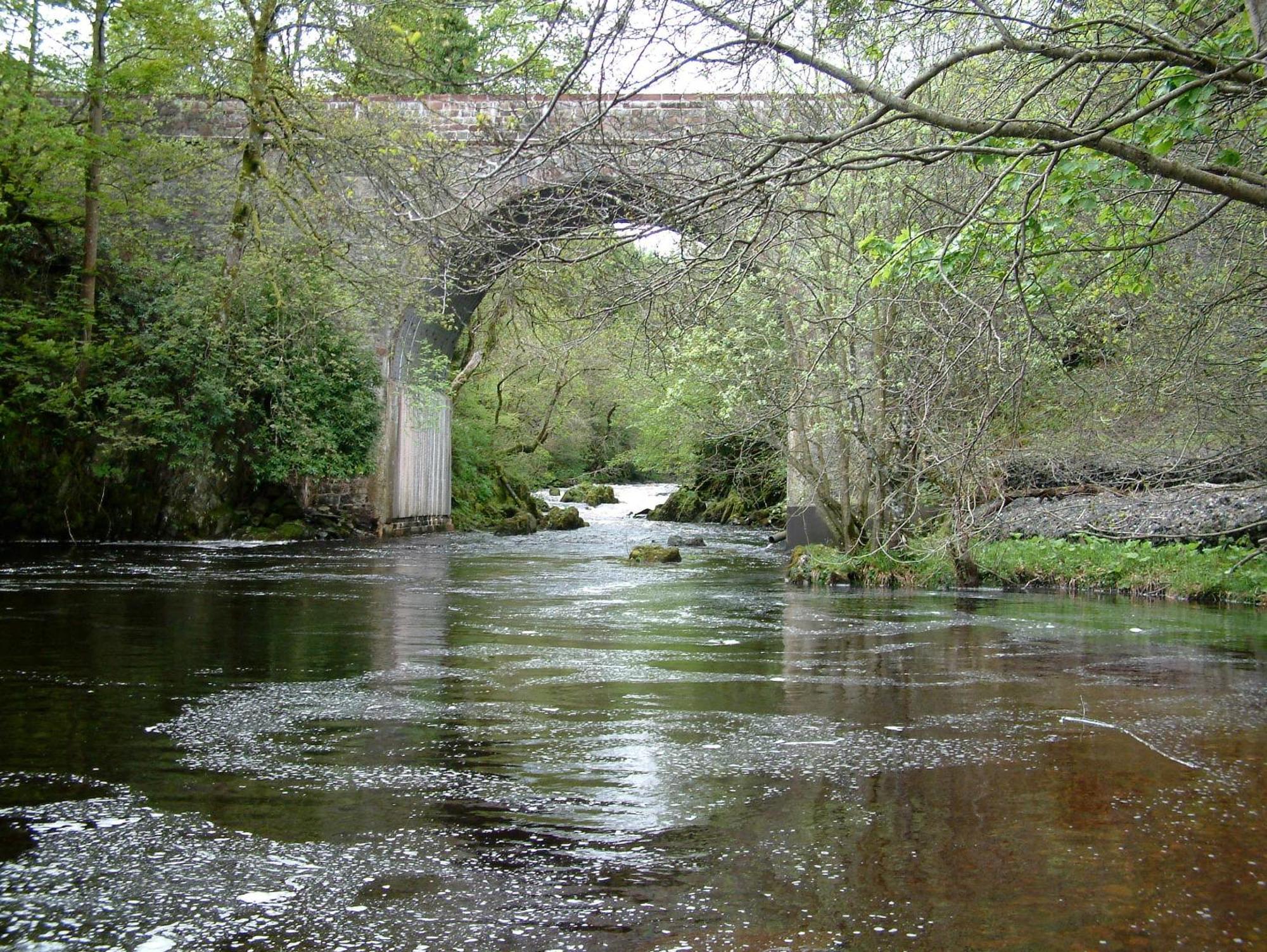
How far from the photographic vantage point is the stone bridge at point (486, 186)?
5.73 m

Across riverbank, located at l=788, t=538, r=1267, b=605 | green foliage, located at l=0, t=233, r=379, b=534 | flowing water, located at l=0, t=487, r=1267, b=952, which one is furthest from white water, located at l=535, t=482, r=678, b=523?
flowing water, located at l=0, t=487, r=1267, b=952

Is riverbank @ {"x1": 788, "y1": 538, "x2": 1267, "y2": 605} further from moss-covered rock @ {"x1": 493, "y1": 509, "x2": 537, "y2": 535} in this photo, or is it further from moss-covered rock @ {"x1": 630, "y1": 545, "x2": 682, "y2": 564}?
moss-covered rock @ {"x1": 493, "y1": 509, "x2": 537, "y2": 535}

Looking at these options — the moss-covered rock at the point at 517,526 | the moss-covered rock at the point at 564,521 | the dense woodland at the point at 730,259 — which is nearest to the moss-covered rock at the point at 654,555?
the dense woodland at the point at 730,259

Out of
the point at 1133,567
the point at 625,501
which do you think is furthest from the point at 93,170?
the point at 625,501

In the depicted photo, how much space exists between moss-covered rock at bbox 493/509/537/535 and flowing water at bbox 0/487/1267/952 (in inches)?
705

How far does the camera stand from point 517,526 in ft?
93.8

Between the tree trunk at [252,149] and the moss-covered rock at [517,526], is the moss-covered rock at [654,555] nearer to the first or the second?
the tree trunk at [252,149]

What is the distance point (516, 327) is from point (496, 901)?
22516 mm

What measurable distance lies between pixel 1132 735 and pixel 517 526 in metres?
23.4

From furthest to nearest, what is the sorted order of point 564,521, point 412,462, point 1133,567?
point 564,521 < point 412,462 < point 1133,567

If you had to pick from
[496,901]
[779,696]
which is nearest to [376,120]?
[779,696]

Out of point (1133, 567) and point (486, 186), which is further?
point (1133, 567)

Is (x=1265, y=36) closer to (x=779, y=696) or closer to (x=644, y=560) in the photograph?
(x=779, y=696)

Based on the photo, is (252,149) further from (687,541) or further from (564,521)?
(564,521)
